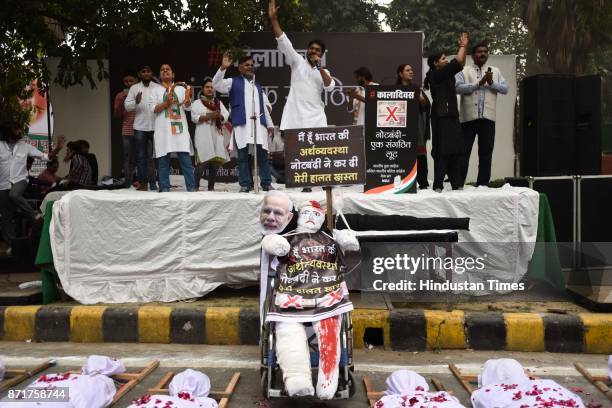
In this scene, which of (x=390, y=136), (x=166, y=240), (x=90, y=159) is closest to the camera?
(x=166, y=240)

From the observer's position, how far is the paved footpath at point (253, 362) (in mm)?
4160

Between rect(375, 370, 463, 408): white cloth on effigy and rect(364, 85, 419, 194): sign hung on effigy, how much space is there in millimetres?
2786

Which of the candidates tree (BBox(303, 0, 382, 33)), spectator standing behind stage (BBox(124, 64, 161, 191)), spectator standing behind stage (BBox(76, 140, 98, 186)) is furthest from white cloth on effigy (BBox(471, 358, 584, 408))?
tree (BBox(303, 0, 382, 33))

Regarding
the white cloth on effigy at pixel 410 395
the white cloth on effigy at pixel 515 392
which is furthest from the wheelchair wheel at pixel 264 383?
the white cloth on effigy at pixel 515 392

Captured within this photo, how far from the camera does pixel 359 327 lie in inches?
210

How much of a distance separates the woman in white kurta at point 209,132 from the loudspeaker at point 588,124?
4.10m

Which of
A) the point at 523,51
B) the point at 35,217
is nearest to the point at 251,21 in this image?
the point at 35,217

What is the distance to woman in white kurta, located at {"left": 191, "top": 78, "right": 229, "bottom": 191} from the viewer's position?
7.83m

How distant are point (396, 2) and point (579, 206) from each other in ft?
70.5

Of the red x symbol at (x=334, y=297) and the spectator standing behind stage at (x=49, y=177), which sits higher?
the spectator standing behind stage at (x=49, y=177)

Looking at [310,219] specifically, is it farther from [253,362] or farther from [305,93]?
[305,93]

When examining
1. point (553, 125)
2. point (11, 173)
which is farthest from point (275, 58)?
point (553, 125)

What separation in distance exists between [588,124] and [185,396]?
5.21 metres

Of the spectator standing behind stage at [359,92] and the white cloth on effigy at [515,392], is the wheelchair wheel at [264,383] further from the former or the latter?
the spectator standing behind stage at [359,92]
